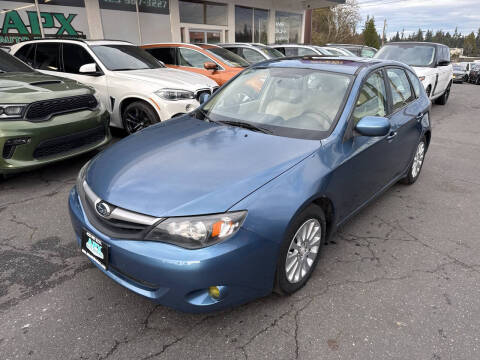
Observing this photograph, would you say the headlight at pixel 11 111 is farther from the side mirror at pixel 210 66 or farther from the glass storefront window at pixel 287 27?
the glass storefront window at pixel 287 27

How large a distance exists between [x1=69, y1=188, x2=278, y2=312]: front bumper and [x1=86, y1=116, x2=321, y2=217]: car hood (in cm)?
21

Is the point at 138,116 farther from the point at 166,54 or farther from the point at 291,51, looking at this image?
the point at 291,51

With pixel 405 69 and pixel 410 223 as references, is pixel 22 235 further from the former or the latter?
pixel 405 69

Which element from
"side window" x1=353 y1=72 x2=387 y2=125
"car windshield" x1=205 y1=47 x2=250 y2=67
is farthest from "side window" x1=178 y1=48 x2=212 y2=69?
"side window" x1=353 y1=72 x2=387 y2=125

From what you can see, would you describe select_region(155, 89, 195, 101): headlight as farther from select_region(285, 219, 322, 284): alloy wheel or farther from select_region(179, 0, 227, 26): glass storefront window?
select_region(179, 0, 227, 26): glass storefront window

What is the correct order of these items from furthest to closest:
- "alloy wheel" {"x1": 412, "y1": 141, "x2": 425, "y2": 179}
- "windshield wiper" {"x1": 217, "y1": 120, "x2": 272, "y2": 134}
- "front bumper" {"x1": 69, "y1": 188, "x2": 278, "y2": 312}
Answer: "alloy wheel" {"x1": 412, "y1": 141, "x2": 425, "y2": 179} → "windshield wiper" {"x1": 217, "y1": 120, "x2": 272, "y2": 134} → "front bumper" {"x1": 69, "y1": 188, "x2": 278, "y2": 312}

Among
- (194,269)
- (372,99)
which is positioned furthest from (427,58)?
(194,269)

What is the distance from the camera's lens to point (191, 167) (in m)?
2.34

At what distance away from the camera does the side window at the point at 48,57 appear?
6.28 meters

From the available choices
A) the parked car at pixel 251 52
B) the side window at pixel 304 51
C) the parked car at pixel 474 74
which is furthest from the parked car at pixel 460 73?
the parked car at pixel 251 52

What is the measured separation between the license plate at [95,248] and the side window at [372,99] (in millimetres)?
2086

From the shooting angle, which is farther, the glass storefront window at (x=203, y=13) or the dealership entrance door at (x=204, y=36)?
the dealership entrance door at (x=204, y=36)

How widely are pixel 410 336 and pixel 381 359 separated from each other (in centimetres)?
30

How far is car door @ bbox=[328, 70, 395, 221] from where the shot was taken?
271 cm
